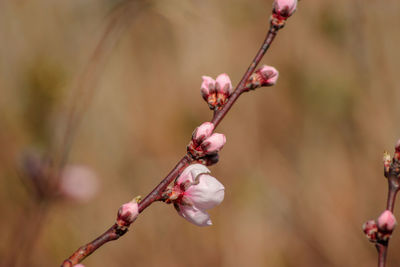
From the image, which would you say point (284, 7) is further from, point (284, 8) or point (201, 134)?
point (201, 134)

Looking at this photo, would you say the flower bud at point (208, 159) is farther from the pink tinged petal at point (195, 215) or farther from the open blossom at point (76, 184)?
the open blossom at point (76, 184)

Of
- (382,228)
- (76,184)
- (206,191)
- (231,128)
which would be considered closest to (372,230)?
(382,228)

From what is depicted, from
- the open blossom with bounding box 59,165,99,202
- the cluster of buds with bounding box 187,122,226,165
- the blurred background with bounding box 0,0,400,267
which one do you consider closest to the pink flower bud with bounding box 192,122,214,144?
the cluster of buds with bounding box 187,122,226,165

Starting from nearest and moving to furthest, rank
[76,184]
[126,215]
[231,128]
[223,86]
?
1. [126,215]
2. [223,86]
3. [76,184]
4. [231,128]

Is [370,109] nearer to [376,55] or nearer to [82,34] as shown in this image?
[376,55]

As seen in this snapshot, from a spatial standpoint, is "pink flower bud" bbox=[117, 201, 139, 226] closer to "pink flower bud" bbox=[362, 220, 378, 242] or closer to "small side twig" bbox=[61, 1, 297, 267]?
"small side twig" bbox=[61, 1, 297, 267]

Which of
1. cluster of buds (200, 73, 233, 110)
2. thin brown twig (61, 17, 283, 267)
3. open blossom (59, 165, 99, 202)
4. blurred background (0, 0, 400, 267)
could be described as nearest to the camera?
thin brown twig (61, 17, 283, 267)

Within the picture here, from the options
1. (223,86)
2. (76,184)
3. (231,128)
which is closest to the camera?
(223,86)
